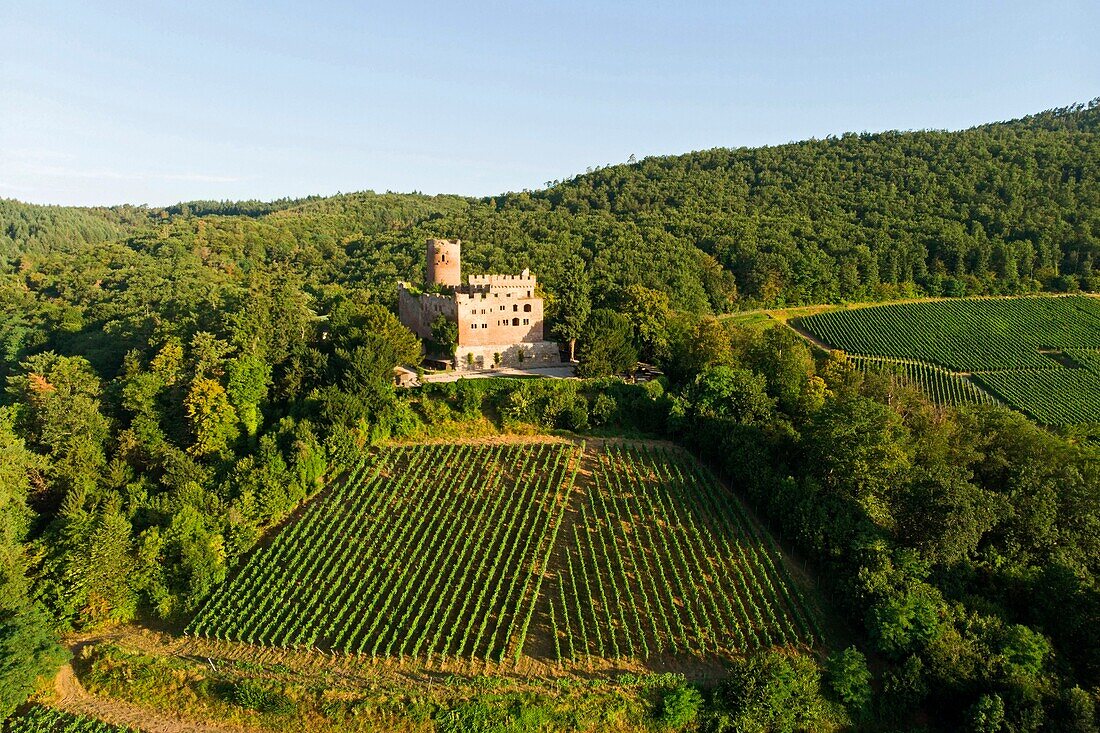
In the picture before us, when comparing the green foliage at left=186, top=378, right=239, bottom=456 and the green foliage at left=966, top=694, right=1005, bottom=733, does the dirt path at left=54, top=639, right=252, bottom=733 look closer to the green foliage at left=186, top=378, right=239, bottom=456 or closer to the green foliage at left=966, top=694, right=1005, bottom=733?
the green foliage at left=186, top=378, right=239, bottom=456

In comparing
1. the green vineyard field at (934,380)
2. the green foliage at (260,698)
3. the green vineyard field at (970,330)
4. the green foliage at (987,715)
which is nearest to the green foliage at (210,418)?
the green foliage at (260,698)

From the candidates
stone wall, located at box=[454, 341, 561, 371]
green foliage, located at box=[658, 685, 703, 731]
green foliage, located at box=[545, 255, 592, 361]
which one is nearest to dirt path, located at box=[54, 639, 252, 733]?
green foliage, located at box=[658, 685, 703, 731]

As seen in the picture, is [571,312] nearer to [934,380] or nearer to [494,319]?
[494,319]

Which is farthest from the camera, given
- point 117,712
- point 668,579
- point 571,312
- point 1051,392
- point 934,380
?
point 934,380

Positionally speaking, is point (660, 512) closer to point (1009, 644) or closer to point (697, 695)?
point (697, 695)

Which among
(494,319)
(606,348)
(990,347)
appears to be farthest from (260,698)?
(990,347)

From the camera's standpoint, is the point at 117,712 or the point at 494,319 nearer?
the point at 117,712

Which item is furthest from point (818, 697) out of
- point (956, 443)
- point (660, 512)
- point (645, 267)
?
point (645, 267)
